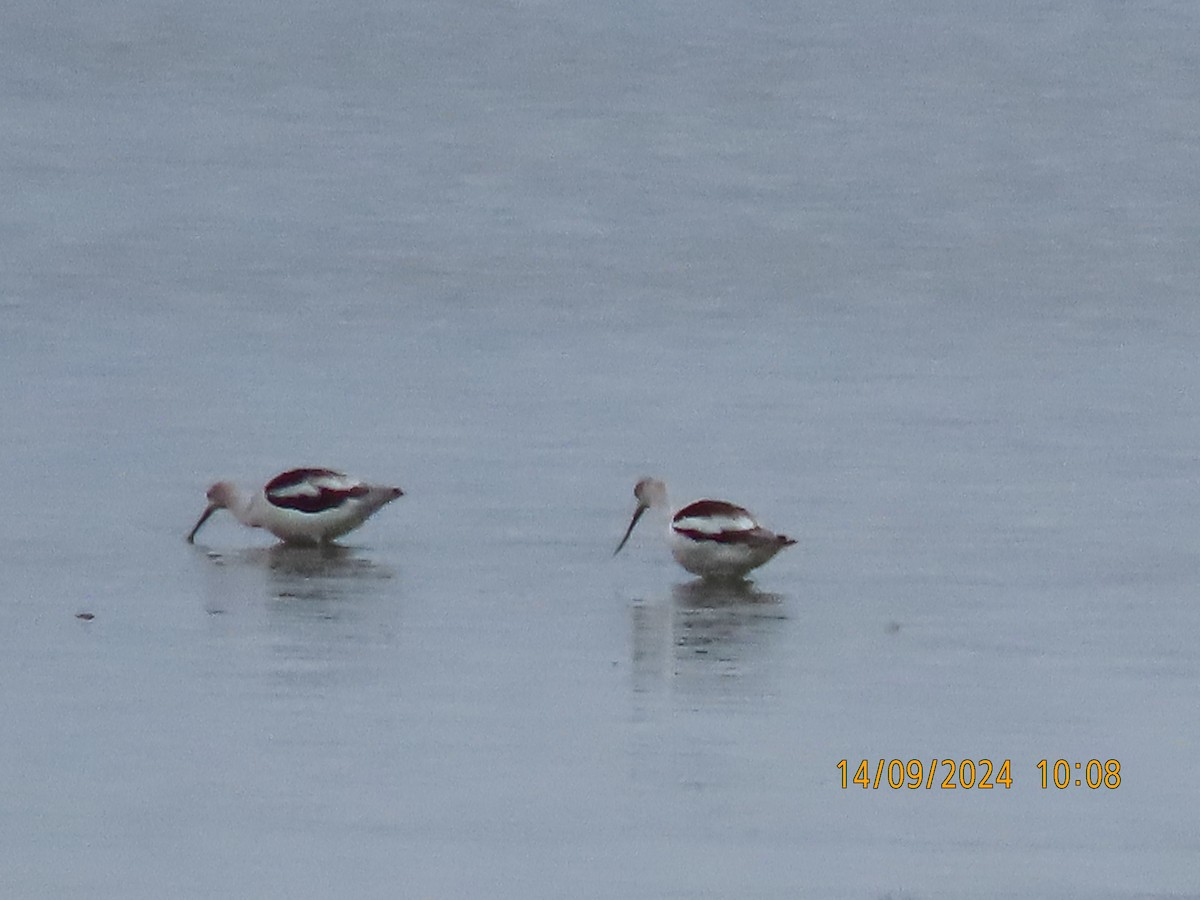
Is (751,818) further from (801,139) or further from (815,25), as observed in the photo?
(815,25)

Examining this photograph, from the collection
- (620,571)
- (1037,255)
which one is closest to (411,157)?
(1037,255)

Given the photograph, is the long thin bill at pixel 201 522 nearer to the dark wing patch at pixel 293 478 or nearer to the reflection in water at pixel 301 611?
the reflection in water at pixel 301 611

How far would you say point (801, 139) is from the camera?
1801 inches

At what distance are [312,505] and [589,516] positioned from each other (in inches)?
57.3

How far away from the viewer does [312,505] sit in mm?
14609

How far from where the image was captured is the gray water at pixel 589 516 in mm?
8906

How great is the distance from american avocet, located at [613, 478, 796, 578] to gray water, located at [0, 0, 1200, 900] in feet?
0.62

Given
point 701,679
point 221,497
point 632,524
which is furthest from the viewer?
point 221,497

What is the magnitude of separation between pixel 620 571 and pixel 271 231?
72.3ft
